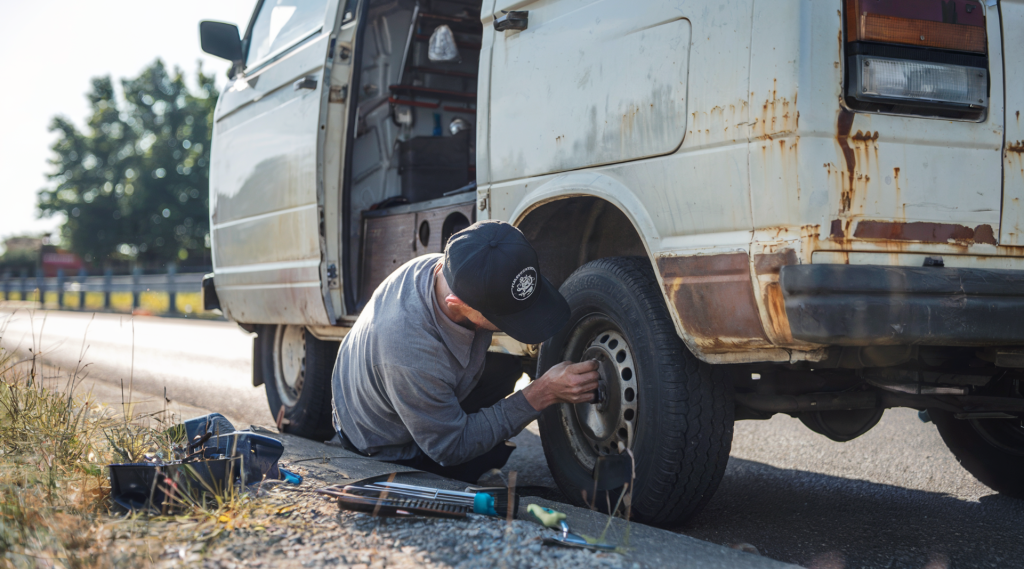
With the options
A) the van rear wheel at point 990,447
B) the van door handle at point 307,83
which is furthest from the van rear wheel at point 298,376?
the van rear wheel at point 990,447

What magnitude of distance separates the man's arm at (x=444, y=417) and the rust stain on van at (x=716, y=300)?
76cm

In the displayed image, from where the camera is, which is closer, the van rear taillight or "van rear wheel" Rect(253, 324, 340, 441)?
the van rear taillight

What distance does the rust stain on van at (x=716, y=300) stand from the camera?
7.11ft

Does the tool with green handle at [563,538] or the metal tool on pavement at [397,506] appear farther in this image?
the metal tool on pavement at [397,506]

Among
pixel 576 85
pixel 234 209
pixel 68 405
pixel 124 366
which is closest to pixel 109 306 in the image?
pixel 124 366

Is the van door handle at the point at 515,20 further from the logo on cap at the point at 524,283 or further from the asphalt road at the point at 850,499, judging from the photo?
the asphalt road at the point at 850,499

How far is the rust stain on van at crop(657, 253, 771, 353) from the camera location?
2168 mm

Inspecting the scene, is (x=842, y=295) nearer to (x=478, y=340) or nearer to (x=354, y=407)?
(x=478, y=340)

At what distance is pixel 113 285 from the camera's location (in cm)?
2266

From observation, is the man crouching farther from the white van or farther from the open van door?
the open van door

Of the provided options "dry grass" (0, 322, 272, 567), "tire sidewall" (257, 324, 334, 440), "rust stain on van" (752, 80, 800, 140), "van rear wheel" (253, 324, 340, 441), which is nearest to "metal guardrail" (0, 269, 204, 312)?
"van rear wheel" (253, 324, 340, 441)

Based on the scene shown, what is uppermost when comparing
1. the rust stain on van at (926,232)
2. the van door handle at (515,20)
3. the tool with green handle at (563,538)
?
the van door handle at (515,20)

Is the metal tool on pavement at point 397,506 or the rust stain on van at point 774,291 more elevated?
the rust stain on van at point 774,291

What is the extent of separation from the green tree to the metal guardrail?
19.4 m
